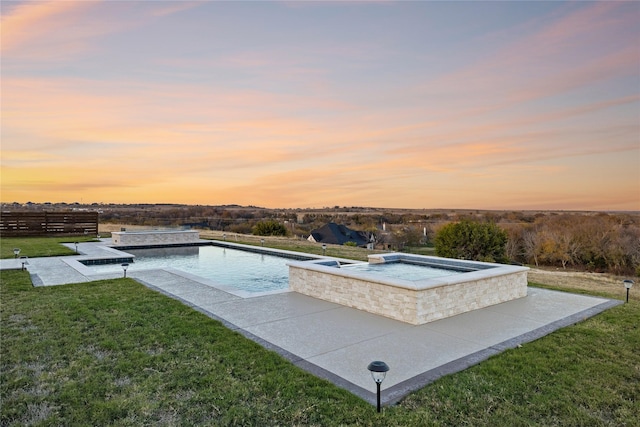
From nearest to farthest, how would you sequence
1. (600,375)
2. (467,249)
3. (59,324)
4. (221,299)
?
1. (600,375)
2. (59,324)
3. (221,299)
4. (467,249)

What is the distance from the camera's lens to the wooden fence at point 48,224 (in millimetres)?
18734

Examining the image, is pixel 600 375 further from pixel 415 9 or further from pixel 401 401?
pixel 415 9

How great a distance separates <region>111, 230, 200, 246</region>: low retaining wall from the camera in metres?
16.5

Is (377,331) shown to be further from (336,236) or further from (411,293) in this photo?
(336,236)

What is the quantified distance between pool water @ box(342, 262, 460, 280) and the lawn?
288 centimetres

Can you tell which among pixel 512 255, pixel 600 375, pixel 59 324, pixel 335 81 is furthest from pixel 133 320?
pixel 512 255

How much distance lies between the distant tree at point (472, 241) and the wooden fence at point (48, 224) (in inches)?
749

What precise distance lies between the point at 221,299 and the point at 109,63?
28.6 feet

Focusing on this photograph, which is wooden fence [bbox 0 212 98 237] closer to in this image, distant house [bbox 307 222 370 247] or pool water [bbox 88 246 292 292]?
pool water [bbox 88 246 292 292]

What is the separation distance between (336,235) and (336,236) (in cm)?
18

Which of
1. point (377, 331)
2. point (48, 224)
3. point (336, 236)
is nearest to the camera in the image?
point (377, 331)

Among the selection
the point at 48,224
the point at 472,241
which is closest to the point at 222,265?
the point at 472,241

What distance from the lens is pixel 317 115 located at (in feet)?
47.7

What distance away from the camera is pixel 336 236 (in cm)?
3684
